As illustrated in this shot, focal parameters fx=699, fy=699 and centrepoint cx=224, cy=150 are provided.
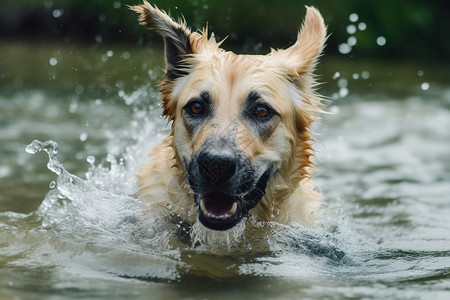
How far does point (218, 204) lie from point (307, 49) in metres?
1.59

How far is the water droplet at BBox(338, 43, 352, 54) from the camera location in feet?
63.6

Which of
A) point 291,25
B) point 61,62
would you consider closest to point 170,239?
point 61,62

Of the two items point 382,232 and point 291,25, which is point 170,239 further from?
point 291,25

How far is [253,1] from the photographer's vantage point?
A: 66.5 ft

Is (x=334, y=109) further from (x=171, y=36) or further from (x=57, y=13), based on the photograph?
(x=57, y=13)

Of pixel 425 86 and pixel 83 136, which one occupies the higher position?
pixel 425 86

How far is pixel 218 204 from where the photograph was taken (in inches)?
181

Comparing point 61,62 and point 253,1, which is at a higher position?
point 253,1

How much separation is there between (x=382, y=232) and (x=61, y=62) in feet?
38.9

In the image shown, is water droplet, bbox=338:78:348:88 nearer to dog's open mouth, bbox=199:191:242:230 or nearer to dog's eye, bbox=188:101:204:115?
dog's eye, bbox=188:101:204:115

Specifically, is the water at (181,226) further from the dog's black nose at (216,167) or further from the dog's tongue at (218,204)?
the dog's black nose at (216,167)

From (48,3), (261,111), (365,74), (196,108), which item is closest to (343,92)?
(365,74)

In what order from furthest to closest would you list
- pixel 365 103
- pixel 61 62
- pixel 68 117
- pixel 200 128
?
1. pixel 61 62
2. pixel 365 103
3. pixel 68 117
4. pixel 200 128

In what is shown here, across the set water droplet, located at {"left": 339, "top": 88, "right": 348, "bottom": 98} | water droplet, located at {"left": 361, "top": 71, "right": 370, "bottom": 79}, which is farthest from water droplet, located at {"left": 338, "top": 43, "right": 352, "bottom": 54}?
water droplet, located at {"left": 339, "top": 88, "right": 348, "bottom": 98}
